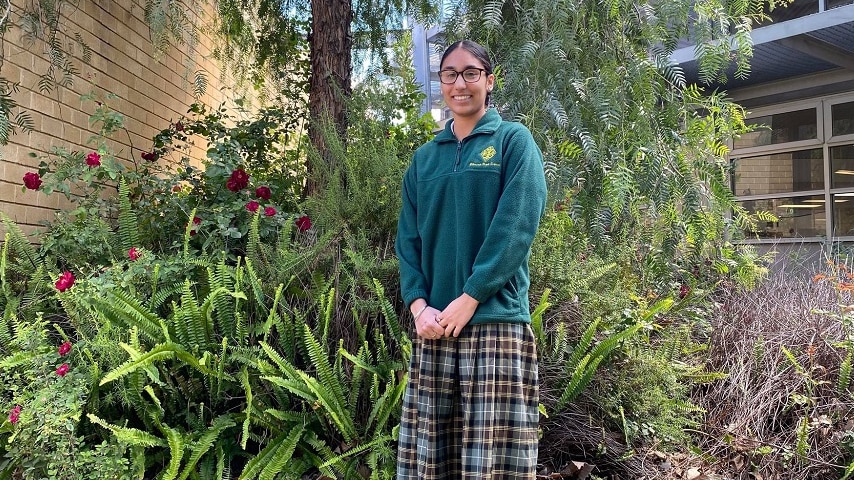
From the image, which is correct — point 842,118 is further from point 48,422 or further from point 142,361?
point 48,422

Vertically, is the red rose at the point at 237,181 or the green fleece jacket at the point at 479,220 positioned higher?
the red rose at the point at 237,181

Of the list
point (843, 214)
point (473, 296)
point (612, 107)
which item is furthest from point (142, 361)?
point (843, 214)

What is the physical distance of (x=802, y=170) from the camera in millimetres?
8086

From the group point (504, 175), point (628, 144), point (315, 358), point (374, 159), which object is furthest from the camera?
point (374, 159)

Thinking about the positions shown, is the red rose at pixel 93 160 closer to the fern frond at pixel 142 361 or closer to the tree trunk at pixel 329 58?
the tree trunk at pixel 329 58

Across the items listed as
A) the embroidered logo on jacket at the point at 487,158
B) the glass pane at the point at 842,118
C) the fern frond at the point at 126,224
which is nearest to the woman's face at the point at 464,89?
the embroidered logo on jacket at the point at 487,158

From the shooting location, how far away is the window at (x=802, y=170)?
764 cm

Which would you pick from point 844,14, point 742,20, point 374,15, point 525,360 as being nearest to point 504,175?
point 525,360

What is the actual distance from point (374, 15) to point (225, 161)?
79.3 inches

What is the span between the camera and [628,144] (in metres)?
3.30

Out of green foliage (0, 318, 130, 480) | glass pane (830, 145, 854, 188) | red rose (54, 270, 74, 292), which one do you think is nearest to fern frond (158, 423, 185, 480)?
green foliage (0, 318, 130, 480)

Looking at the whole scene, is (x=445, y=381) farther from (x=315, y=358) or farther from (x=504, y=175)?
(x=315, y=358)

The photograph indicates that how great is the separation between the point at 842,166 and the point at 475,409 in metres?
7.73

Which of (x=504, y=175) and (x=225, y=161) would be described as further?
(x=225, y=161)
